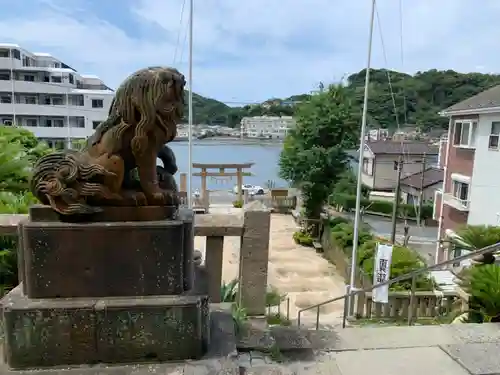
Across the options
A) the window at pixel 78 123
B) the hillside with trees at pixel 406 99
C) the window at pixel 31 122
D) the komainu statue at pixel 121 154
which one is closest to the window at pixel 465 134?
the hillside with trees at pixel 406 99

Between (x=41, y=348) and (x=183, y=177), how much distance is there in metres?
19.6

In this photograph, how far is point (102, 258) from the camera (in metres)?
1.98

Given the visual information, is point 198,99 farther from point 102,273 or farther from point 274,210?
point 102,273

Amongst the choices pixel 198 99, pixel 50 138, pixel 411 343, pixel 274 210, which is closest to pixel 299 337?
pixel 411 343

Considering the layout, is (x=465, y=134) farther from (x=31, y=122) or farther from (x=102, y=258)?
(x=31, y=122)

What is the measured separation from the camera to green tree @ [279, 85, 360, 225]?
16.0m

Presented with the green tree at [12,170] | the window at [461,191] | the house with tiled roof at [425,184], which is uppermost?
the green tree at [12,170]

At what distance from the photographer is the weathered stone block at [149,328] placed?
196cm

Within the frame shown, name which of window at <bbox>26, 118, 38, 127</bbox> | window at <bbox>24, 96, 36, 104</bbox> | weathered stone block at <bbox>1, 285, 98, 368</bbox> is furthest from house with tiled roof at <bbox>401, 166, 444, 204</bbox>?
window at <bbox>24, 96, 36, 104</bbox>

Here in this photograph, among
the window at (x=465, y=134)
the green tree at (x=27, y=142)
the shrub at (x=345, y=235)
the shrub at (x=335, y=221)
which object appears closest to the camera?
the green tree at (x=27, y=142)

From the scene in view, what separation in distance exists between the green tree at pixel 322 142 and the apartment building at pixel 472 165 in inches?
151

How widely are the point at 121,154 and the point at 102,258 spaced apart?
0.55 metres

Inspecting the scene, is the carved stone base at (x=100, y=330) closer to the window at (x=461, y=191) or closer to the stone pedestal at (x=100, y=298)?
the stone pedestal at (x=100, y=298)

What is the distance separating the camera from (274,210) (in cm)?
2378
